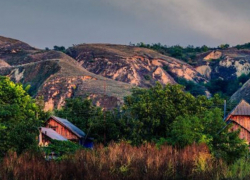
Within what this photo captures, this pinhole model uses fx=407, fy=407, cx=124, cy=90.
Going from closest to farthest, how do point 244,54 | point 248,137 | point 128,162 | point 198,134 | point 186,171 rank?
point 128,162 → point 186,171 → point 198,134 → point 248,137 → point 244,54

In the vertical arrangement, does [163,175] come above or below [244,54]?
below

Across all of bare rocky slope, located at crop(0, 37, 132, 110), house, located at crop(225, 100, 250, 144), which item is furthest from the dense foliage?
bare rocky slope, located at crop(0, 37, 132, 110)

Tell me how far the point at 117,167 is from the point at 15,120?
14.9 metres

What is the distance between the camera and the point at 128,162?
18344mm

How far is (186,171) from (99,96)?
161 feet

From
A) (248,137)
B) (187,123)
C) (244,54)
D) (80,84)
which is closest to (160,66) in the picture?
(244,54)

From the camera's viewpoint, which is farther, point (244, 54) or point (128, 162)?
point (244, 54)

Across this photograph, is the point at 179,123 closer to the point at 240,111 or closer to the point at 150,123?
the point at 150,123

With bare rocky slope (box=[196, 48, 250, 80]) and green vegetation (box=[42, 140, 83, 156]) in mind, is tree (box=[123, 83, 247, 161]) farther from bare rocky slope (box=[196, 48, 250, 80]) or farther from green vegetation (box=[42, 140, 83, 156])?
bare rocky slope (box=[196, 48, 250, 80])

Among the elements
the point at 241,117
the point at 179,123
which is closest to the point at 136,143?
the point at 179,123

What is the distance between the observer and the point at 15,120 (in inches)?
1203

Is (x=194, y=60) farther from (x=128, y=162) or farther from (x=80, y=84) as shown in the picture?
(x=128, y=162)

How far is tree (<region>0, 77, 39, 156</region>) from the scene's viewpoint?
23031 millimetres

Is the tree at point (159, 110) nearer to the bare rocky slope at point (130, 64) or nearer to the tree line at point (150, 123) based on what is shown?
the tree line at point (150, 123)
